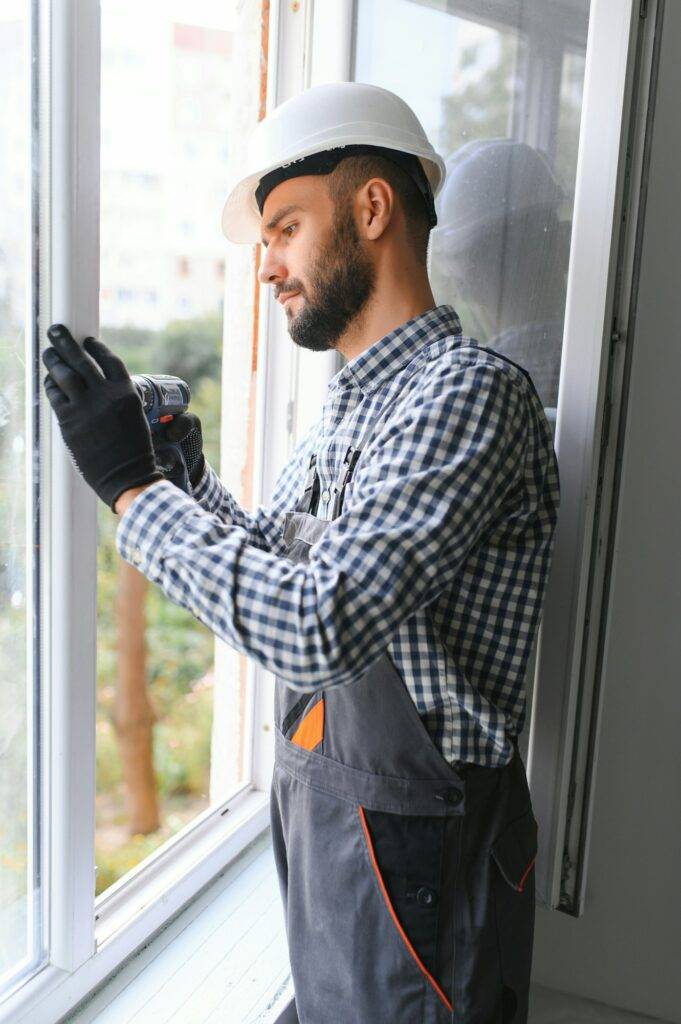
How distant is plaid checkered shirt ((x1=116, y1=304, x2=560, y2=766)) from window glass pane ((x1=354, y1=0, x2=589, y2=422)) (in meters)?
0.40

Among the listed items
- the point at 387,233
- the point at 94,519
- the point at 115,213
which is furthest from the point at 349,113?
the point at 115,213

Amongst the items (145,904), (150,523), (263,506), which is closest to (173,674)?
(145,904)

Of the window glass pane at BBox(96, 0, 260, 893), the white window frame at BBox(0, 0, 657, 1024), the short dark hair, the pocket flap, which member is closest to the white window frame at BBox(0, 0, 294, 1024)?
the white window frame at BBox(0, 0, 657, 1024)

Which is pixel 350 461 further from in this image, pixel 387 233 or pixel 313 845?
pixel 313 845

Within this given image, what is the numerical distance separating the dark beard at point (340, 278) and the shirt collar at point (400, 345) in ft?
0.24

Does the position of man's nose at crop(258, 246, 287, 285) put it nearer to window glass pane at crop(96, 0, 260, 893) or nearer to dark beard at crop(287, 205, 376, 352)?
dark beard at crop(287, 205, 376, 352)

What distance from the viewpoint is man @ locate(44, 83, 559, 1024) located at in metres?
0.87

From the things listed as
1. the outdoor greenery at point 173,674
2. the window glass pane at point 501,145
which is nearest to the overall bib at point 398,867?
the window glass pane at point 501,145

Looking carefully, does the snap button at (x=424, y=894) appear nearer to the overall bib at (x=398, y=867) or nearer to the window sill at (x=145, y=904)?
the overall bib at (x=398, y=867)

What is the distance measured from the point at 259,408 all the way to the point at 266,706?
77 centimetres

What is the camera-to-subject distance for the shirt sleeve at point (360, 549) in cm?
84

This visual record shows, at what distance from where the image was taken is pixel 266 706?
208 cm

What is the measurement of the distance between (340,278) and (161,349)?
22.8ft

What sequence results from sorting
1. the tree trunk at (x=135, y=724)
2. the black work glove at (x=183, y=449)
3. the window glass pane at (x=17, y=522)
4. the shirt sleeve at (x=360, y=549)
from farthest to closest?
1. the tree trunk at (x=135, y=724)
2. the black work glove at (x=183, y=449)
3. the window glass pane at (x=17, y=522)
4. the shirt sleeve at (x=360, y=549)
